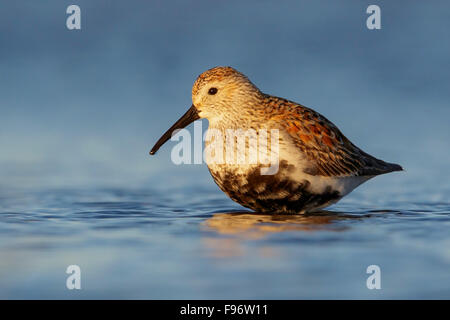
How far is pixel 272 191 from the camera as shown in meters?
7.59

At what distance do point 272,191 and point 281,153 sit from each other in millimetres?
404

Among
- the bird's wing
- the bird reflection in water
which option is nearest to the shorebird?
the bird's wing

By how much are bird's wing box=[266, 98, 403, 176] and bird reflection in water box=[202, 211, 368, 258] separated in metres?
0.52

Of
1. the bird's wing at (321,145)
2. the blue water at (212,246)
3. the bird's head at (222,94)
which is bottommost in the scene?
the blue water at (212,246)

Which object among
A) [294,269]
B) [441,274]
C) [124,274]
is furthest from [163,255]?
[441,274]

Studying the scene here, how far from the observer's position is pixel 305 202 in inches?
308

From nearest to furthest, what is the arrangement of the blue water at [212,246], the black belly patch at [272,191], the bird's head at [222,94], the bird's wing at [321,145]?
the blue water at [212,246] < the black belly patch at [272,191] < the bird's wing at [321,145] < the bird's head at [222,94]

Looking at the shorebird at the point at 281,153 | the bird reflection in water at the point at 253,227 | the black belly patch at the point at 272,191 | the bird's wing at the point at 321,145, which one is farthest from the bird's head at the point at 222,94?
the bird reflection in water at the point at 253,227

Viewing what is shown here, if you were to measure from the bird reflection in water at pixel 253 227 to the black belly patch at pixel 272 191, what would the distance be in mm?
116

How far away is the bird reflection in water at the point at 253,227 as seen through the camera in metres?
6.13

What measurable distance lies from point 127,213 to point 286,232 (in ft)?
7.12

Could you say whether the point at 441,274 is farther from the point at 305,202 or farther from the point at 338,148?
the point at 338,148

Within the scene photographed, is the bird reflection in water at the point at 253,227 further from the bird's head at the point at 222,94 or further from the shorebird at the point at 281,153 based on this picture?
the bird's head at the point at 222,94

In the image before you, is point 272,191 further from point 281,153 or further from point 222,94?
point 222,94
